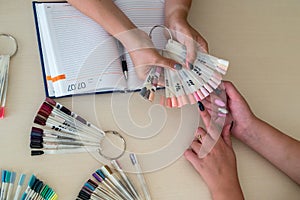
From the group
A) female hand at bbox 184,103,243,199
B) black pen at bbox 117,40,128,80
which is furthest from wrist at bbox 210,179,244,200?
black pen at bbox 117,40,128,80

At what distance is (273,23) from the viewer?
1.11m

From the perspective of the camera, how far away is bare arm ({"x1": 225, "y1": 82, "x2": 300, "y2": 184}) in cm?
90

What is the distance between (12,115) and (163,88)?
0.35m

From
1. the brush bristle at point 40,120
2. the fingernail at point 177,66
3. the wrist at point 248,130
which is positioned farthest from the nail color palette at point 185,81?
the brush bristle at point 40,120

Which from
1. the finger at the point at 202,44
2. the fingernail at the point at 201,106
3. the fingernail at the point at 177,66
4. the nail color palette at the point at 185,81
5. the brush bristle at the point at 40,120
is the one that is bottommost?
the brush bristle at the point at 40,120

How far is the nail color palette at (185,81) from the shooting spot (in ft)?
3.01

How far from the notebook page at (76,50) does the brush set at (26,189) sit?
0.66ft

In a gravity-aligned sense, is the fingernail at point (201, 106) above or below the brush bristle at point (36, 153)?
above

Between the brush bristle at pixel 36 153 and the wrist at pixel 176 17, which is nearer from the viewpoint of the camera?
the brush bristle at pixel 36 153

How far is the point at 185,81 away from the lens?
0.92m

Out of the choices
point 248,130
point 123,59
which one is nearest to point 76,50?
point 123,59

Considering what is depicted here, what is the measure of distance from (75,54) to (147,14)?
9.1 inches

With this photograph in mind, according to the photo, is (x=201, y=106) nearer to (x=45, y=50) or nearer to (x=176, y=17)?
(x=176, y=17)

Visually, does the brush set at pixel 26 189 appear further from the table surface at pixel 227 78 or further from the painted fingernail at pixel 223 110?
the painted fingernail at pixel 223 110
